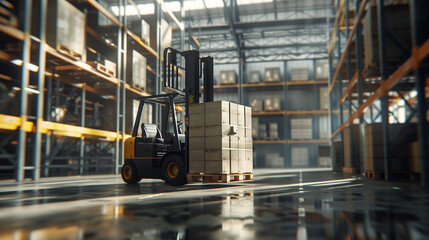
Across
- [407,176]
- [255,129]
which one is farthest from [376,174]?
[255,129]

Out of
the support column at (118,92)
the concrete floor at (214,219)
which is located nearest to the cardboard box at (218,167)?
the concrete floor at (214,219)

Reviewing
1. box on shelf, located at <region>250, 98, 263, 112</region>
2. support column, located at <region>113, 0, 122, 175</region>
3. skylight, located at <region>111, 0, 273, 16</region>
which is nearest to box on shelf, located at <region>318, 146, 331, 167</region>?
box on shelf, located at <region>250, 98, 263, 112</region>

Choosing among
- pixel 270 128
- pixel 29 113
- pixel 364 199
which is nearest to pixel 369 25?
pixel 364 199

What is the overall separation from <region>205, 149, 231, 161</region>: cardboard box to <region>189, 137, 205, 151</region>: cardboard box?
0.64 feet

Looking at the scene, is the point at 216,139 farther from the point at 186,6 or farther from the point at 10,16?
the point at 186,6

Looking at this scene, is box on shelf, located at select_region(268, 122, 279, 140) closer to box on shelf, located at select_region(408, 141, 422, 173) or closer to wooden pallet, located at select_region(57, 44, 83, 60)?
box on shelf, located at select_region(408, 141, 422, 173)

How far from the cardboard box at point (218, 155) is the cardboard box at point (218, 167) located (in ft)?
0.20

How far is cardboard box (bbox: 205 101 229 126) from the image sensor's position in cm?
729

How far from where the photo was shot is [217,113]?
24.0 feet

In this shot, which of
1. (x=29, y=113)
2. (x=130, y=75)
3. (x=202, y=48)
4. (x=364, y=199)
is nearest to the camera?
(x=364, y=199)

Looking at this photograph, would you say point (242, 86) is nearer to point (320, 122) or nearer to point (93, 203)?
point (320, 122)

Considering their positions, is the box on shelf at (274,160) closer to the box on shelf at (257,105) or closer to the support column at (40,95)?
the box on shelf at (257,105)

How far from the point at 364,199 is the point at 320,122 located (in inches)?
902

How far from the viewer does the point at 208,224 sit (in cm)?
314
